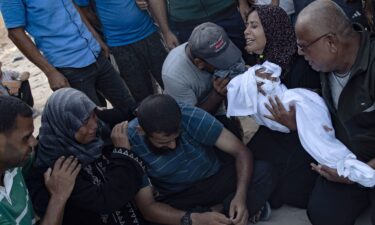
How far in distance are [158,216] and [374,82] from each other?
5.08 ft

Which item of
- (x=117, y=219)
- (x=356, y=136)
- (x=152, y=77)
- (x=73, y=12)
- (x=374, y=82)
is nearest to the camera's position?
(x=374, y=82)

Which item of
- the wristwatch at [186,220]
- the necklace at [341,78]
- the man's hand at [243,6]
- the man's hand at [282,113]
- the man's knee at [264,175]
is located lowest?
the wristwatch at [186,220]

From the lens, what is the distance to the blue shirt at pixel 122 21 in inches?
167

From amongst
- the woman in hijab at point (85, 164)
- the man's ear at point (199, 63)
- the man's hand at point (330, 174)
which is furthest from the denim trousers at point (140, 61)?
the man's hand at point (330, 174)

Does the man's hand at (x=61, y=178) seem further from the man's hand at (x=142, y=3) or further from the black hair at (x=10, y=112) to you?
the man's hand at (x=142, y=3)

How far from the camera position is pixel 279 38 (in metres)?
3.42

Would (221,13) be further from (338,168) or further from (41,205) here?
(41,205)

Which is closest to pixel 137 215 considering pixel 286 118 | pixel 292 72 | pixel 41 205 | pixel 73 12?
pixel 41 205

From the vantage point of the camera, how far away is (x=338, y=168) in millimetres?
3008

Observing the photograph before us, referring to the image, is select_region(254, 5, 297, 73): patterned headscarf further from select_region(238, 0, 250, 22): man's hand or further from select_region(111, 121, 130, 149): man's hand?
select_region(111, 121, 130, 149): man's hand

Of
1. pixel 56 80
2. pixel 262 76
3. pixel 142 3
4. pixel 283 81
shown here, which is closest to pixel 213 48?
pixel 262 76

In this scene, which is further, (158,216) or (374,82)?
(158,216)

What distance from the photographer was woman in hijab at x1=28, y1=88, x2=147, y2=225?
3.13 meters

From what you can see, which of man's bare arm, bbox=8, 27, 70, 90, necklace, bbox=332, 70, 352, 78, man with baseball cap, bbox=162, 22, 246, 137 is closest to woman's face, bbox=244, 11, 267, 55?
man with baseball cap, bbox=162, 22, 246, 137
